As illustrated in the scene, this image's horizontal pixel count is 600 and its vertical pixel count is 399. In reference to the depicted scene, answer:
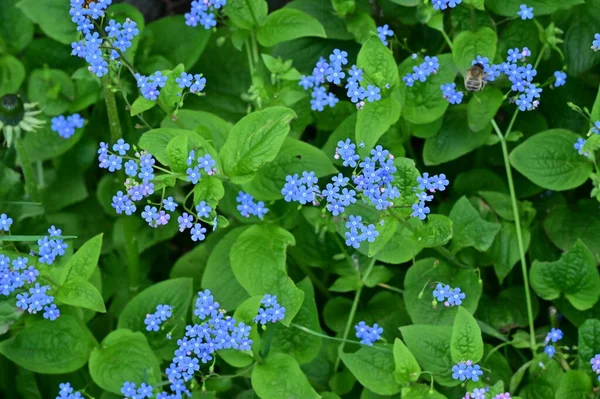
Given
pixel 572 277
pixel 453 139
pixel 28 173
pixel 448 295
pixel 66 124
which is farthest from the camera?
pixel 66 124

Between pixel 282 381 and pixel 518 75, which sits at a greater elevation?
pixel 518 75

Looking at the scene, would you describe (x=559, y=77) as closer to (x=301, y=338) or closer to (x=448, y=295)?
(x=448, y=295)

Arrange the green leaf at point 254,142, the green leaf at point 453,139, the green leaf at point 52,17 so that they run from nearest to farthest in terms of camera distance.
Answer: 1. the green leaf at point 254,142
2. the green leaf at point 453,139
3. the green leaf at point 52,17

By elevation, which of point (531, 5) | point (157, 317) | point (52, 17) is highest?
point (52, 17)

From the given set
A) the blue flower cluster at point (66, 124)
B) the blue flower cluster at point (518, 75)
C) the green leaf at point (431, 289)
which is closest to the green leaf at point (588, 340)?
the green leaf at point (431, 289)

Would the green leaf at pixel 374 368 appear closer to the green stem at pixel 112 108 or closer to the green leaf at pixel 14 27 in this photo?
the green stem at pixel 112 108

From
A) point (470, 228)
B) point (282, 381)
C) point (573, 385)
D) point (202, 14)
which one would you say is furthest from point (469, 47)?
point (282, 381)

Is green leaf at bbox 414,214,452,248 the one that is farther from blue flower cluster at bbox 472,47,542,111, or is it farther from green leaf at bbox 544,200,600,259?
green leaf at bbox 544,200,600,259

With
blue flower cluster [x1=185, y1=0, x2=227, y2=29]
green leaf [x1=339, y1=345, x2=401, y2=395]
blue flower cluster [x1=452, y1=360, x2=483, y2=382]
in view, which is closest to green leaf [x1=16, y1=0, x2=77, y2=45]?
blue flower cluster [x1=185, y1=0, x2=227, y2=29]
